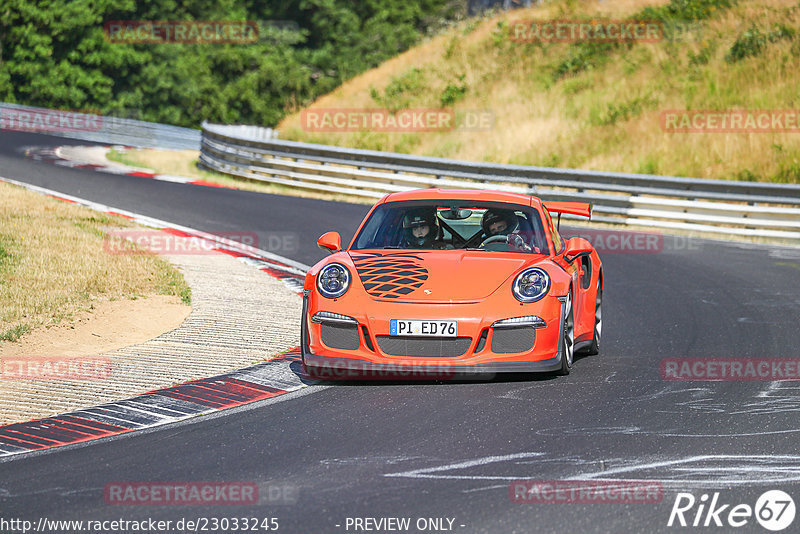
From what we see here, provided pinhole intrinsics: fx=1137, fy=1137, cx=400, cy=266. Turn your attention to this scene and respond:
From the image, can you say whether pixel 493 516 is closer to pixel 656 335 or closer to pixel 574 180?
pixel 656 335

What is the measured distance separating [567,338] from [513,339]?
615 millimetres

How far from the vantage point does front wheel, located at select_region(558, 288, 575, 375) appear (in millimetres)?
7764

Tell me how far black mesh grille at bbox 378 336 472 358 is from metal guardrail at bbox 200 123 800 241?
12287mm

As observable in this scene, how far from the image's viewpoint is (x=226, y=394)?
748cm

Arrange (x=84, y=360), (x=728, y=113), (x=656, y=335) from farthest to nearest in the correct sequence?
(x=728, y=113) → (x=656, y=335) → (x=84, y=360)

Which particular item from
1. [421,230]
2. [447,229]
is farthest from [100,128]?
[421,230]

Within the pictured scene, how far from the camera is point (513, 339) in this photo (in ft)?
24.4

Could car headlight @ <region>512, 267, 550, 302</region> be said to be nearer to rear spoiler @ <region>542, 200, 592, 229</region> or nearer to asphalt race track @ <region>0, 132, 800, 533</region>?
asphalt race track @ <region>0, 132, 800, 533</region>

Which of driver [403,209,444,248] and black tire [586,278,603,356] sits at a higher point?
driver [403,209,444,248]

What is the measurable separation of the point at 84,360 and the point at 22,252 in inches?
198

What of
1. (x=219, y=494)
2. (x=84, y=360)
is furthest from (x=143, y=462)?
(x=84, y=360)

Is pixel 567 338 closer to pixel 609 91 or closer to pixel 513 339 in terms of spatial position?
pixel 513 339

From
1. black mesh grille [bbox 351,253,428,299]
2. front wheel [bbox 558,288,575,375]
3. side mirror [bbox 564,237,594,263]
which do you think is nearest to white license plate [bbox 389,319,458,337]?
black mesh grille [bbox 351,253,428,299]

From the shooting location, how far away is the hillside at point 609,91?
80.8 feet
